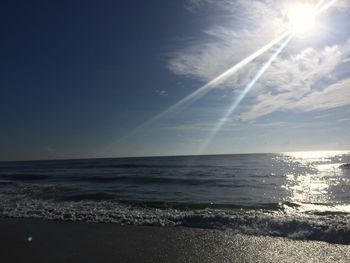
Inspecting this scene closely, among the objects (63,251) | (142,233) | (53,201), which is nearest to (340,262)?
(142,233)

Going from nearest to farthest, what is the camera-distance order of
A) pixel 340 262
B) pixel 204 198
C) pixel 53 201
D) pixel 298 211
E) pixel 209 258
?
1. pixel 340 262
2. pixel 209 258
3. pixel 298 211
4. pixel 53 201
5. pixel 204 198

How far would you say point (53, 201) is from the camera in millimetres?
17750

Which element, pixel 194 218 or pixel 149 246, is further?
pixel 194 218

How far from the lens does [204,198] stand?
62.4 ft

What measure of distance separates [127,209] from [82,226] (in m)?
3.71

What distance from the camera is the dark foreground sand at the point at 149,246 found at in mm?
7965

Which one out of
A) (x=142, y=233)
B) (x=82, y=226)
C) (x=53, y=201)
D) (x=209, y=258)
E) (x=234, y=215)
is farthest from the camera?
(x=53, y=201)

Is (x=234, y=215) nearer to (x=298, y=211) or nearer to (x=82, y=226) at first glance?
(x=298, y=211)

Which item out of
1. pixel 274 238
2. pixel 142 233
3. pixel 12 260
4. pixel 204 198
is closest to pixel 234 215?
pixel 274 238

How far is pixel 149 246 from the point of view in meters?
9.00

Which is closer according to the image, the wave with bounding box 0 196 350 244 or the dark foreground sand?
the dark foreground sand

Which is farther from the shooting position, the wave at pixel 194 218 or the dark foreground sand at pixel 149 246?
the wave at pixel 194 218

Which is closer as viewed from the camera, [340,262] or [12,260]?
[340,262]

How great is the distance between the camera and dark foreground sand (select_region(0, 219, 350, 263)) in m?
7.96
